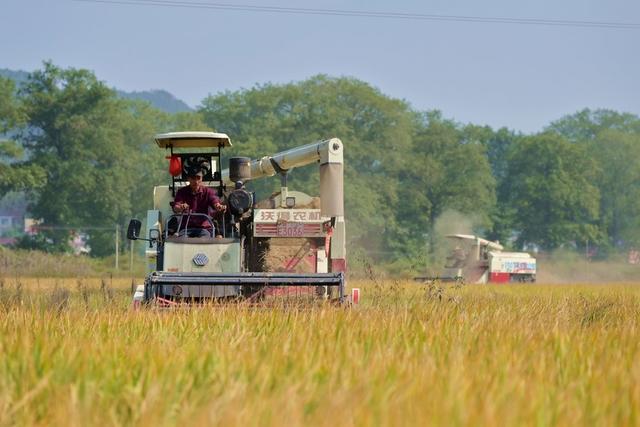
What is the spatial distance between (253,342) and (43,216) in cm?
6908

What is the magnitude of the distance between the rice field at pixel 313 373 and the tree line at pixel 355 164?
56487 mm

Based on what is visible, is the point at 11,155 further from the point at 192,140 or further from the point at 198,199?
the point at 198,199

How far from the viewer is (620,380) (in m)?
7.12

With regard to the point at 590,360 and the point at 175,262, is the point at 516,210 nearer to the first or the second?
the point at 175,262

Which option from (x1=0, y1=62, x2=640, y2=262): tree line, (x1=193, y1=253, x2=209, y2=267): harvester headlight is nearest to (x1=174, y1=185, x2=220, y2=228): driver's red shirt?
(x1=193, y1=253, x2=209, y2=267): harvester headlight

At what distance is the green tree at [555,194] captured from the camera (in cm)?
9825

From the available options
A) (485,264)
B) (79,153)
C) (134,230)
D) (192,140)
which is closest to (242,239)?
(192,140)

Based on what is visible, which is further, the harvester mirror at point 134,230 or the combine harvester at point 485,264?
the combine harvester at point 485,264

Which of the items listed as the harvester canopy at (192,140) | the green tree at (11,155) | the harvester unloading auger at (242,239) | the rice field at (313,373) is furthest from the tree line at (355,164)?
the rice field at (313,373)

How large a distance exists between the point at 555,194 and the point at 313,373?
93.1 metres

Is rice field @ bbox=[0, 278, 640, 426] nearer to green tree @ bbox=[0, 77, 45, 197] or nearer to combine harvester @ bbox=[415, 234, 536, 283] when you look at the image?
combine harvester @ bbox=[415, 234, 536, 283]

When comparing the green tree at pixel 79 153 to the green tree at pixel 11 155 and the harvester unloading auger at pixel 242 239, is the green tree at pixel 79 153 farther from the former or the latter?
the harvester unloading auger at pixel 242 239

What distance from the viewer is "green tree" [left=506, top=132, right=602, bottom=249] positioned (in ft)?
322

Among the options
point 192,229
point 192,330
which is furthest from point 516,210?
point 192,330
